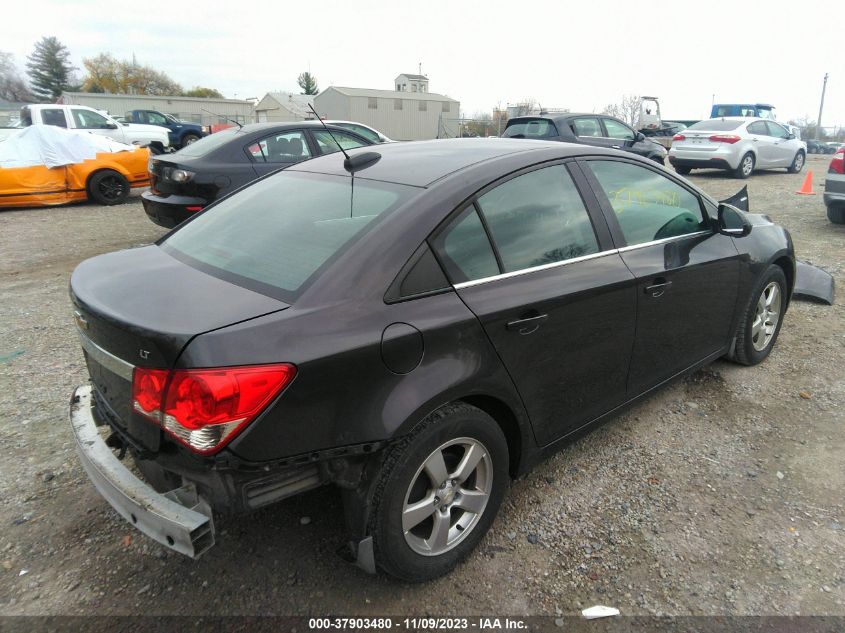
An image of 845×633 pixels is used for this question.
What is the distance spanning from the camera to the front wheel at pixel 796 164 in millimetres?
15946

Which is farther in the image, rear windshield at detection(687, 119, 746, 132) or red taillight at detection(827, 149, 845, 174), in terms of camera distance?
rear windshield at detection(687, 119, 746, 132)

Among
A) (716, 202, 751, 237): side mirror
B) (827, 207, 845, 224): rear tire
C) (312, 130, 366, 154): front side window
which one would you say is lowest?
(827, 207, 845, 224): rear tire

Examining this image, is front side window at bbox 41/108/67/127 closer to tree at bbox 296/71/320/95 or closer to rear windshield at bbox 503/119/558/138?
rear windshield at bbox 503/119/558/138

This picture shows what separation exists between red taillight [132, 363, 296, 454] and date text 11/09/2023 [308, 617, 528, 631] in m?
0.87

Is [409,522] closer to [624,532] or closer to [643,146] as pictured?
[624,532]

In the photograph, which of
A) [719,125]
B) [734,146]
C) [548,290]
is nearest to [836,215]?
[734,146]

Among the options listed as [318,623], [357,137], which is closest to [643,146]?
[357,137]

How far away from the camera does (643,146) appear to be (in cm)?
1341

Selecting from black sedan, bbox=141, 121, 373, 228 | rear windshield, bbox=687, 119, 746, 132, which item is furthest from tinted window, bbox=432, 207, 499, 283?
rear windshield, bbox=687, 119, 746, 132

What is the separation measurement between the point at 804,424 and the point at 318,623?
10.0 feet

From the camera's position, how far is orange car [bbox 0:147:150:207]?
33.2 feet

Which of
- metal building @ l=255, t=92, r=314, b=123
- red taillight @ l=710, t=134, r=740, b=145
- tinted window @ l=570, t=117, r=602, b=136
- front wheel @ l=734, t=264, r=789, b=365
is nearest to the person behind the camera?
front wheel @ l=734, t=264, r=789, b=365

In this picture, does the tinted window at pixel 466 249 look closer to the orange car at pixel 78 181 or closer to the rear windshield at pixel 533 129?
the rear windshield at pixel 533 129

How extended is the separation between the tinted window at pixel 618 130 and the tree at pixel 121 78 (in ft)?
253
